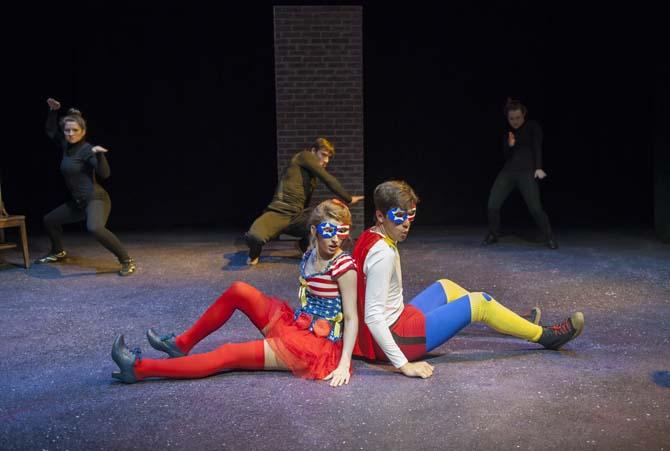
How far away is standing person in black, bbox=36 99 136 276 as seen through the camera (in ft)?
22.8

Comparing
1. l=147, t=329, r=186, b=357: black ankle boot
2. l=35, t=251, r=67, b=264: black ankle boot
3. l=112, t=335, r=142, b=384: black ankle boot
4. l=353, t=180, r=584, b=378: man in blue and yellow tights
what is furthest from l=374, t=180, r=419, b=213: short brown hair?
l=35, t=251, r=67, b=264: black ankle boot

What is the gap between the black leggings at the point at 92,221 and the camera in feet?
22.8

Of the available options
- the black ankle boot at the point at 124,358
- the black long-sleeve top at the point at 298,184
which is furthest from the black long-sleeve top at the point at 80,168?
the black ankle boot at the point at 124,358

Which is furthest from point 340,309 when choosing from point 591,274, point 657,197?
point 657,197

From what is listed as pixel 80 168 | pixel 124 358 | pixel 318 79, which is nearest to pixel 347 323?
pixel 124 358

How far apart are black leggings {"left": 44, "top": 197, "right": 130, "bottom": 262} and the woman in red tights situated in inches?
124

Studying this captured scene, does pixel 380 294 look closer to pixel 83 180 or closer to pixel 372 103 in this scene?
pixel 83 180

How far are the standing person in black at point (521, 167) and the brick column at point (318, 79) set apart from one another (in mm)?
1558

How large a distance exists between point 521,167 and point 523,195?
0.96 ft

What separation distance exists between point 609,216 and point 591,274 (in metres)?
3.66

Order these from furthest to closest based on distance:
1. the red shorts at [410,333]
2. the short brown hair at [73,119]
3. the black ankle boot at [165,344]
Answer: the short brown hair at [73,119] → the black ankle boot at [165,344] → the red shorts at [410,333]

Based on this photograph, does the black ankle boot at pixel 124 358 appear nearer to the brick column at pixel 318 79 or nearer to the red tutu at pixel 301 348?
the red tutu at pixel 301 348

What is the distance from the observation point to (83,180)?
7184mm

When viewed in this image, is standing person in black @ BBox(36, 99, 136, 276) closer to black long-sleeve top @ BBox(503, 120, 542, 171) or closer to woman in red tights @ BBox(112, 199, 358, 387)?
woman in red tights @ BBox(112, 199, 358, 387)
